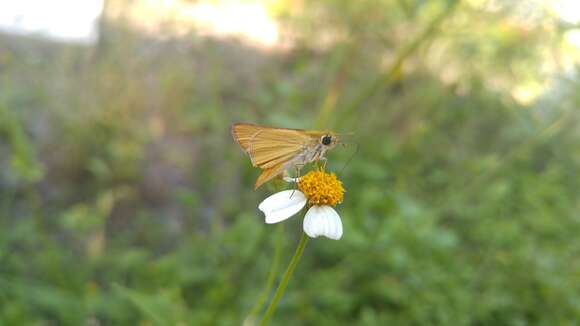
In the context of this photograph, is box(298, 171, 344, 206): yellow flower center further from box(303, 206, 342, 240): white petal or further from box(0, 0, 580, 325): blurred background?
box(0, 0, 580, 325): blurred background

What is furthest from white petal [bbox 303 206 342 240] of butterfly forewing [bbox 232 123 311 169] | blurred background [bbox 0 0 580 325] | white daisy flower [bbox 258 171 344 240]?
blurred background [bbox 0 0 580 325]

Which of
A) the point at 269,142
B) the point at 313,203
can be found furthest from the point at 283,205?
the point at 269,142

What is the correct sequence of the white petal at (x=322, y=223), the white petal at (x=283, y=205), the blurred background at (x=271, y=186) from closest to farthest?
1. the white petal at (x=322, y=223)
2. the white petal at (x=283, y=205)
3. the blurred background at (x=271, y=186)

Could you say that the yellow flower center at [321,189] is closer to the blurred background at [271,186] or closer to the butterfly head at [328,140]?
the butterfly head at [328,140]

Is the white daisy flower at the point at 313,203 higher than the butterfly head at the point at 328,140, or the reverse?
the butterfly head at the point at 328,140

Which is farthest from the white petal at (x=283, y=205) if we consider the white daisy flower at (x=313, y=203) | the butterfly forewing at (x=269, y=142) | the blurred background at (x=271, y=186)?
the blurred background at (x=271, y=186)

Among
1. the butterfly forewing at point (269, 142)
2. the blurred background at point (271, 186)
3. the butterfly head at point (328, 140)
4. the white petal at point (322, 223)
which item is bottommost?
the white petal at point (322, 223)

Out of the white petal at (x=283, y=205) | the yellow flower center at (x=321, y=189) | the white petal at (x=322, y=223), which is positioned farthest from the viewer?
the yellow flower center at (x=321, y=189)

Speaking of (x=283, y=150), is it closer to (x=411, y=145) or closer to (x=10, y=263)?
(x=10, y=263)
